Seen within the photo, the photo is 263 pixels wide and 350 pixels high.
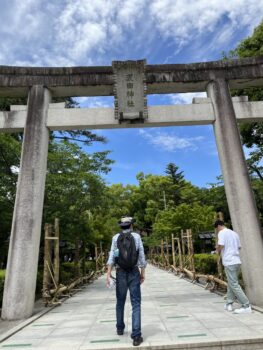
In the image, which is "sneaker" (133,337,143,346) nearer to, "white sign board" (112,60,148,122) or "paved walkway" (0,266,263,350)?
"paved walkway" (0,266,263,350)

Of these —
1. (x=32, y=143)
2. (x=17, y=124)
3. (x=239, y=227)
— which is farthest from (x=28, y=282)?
(x=239, y=227)

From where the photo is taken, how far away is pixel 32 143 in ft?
28.9

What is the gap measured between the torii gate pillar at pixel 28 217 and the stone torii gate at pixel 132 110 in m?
0.03

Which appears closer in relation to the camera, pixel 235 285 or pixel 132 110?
pixel 235 285

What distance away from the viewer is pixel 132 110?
9219 millimetres

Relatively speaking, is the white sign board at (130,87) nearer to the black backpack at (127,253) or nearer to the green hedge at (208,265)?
the black backpack at (127,253)

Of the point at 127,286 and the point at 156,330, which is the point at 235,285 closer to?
the point at 156,330

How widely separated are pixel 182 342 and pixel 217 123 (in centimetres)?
612

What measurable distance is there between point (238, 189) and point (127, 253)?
4.37m

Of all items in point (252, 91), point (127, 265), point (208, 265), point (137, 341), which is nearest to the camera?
point (137, 341)

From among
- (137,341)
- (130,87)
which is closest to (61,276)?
(130,87)

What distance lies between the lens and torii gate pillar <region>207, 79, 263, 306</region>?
312 inches

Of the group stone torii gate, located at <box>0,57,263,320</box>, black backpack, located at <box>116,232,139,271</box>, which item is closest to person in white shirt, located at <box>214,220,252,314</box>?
stone torii gate, located at <box>0,57,263,320</box>

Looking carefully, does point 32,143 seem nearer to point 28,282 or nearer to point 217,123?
point 28,282
